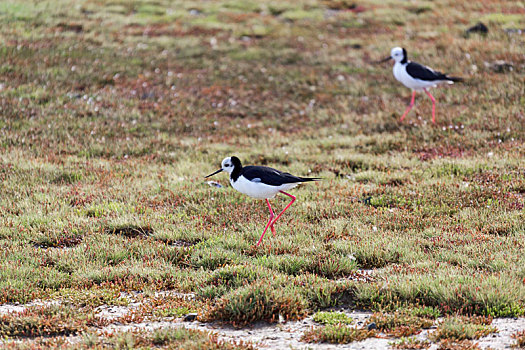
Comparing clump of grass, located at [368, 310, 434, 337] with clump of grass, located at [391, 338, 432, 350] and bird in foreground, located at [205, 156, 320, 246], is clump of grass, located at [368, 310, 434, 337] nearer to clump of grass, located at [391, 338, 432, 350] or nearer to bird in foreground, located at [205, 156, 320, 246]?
clump of grass, located at [391, 338, 432, 350]

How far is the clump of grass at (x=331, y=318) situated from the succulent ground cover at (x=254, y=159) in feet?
0.79

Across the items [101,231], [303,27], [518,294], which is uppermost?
[303,27]

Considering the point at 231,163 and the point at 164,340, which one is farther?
the point at 231,163

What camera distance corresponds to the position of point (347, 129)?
18.6 meters

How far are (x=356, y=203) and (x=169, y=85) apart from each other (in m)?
12.7

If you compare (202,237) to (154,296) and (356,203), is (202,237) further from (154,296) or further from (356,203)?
(356,203)

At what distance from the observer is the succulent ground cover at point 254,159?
7.69 meters

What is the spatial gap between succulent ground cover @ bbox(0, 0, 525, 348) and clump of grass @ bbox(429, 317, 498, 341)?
0.37 metres

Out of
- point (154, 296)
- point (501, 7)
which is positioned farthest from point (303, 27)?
point (154, 296)

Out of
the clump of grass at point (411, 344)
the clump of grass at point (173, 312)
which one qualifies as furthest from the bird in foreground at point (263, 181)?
the clump of grass at point (411, 344)

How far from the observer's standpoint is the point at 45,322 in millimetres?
6719

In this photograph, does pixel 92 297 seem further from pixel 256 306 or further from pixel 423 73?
pixel 423 73

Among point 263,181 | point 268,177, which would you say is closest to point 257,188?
point 263,181

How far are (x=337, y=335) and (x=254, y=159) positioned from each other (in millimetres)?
9388
